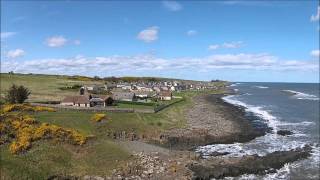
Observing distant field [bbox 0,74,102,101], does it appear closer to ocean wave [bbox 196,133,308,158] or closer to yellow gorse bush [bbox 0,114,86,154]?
yellow gorse bush [bbox 0,114,86,154]

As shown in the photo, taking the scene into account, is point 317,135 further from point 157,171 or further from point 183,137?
point 157,171

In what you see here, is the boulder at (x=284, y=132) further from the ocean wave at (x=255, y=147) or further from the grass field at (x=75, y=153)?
the grass field at (x=75, y=153)

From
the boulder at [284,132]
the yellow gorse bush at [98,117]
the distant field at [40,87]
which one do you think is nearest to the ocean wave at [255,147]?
the boulder at [284,132]

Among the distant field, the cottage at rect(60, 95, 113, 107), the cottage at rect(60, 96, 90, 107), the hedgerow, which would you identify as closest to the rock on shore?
the hedgerow

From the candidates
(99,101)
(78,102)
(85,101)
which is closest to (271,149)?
(99,101)

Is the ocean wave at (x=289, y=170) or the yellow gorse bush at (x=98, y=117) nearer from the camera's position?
the ocean wave at (x=289, y=170)

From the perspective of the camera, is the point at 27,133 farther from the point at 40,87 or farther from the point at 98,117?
the point at 40,87

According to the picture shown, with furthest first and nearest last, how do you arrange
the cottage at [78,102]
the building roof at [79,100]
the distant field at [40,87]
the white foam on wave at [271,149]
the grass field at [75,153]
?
the distant field at [40,87]
the building roof at [79,100]
the cottage at [78,102]
the white foam on wave at [271,149]
the grass field at [75,153]

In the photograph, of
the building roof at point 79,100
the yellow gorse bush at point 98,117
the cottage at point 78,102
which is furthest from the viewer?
the building roof at point 79,100
